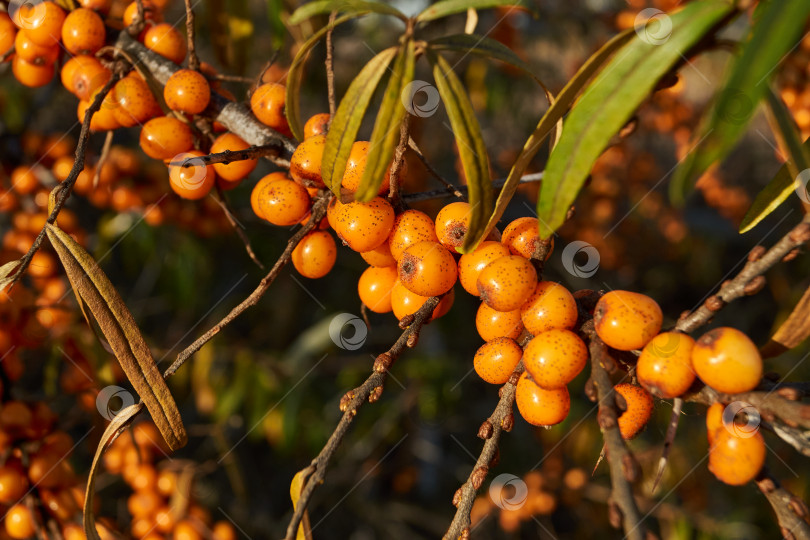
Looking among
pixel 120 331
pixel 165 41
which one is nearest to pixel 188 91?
pixel 165 41

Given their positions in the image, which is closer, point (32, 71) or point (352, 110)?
point (352, 110)

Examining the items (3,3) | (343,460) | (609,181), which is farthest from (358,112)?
(343,460)

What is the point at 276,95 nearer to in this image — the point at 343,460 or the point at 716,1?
the point at 716,1

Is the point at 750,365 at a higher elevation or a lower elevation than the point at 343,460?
higher

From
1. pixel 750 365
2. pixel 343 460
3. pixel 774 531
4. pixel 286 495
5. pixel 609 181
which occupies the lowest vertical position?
pixel 286 495

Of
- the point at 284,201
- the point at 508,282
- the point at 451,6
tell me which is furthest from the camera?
the point at 284,201

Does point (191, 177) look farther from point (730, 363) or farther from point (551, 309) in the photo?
point (730, 363)

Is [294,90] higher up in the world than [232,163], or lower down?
higher up

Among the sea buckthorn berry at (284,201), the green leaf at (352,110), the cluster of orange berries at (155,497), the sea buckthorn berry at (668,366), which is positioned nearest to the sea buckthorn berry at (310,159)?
the sea buckthorn berry at (284,201)
